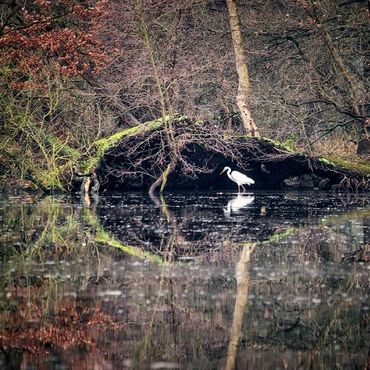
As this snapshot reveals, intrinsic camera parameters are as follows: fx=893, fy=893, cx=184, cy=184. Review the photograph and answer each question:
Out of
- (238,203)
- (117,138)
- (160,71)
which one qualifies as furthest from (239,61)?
(238,203)

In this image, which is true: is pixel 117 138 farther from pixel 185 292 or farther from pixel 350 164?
pixel 185 292

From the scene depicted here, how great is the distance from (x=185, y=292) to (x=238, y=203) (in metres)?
13.1

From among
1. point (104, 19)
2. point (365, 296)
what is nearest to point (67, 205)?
point (104, 19)

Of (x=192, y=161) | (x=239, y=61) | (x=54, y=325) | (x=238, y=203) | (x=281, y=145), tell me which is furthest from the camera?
(x=239, y=61)

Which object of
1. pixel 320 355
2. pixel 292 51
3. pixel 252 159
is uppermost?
pixel 292 51

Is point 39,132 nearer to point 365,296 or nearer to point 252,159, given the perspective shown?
point 252,159

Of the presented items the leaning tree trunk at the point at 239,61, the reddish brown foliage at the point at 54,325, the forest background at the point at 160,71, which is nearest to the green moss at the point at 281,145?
the forest background at the point at 160,71

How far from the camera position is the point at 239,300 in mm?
8906

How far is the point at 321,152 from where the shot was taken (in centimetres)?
2712

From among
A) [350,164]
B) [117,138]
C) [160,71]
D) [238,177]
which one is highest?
[160,71]

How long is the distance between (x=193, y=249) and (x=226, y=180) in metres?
16.5

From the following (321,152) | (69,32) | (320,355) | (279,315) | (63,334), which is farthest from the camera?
(321,152)

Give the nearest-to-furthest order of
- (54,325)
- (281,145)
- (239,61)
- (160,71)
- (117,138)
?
1. (54,325)
2. (117,138)
3. (160,71)
4. (281,145)
5. (239,61)

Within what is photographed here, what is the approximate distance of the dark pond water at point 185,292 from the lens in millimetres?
6961
